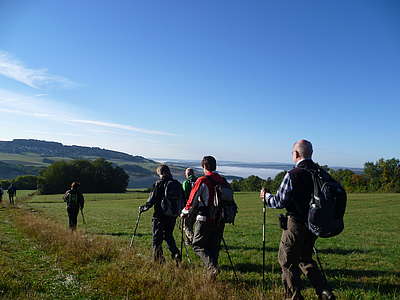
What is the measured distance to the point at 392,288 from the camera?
6391 millimetres

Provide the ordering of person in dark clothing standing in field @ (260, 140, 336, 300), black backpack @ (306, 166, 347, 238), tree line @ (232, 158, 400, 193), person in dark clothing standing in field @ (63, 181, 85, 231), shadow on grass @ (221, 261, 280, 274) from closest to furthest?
black backpack @ (306, 166, 347, 238) < person in dark clothing standing in field @ (260, 140, 336, 300) < shadow on grass @ (221, 261, 280, 274) < person in dark clothing standing in field @ (63, 181, 85, 231) < tree line @ (232, 158, 400, 193)

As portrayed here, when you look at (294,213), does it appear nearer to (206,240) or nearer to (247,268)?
(206,240)

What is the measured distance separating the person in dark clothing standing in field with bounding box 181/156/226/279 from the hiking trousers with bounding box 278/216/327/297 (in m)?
1.62

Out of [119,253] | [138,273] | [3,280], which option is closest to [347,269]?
[138,273]

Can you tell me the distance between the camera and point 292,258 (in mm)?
5012

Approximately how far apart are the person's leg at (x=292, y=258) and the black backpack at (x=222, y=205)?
1535 mm

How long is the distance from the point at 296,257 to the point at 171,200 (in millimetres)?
3427

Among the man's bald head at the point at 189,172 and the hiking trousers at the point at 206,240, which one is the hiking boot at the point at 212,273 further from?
the man's bald head at the point at 189,172

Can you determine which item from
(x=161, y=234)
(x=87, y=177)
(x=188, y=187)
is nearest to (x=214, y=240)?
(x=161, y=234)

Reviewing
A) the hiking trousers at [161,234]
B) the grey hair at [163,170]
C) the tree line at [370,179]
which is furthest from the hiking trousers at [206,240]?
the tree line at [370,179]

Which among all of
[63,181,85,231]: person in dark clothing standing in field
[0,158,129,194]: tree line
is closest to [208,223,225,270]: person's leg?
[63,181,85,231]: person in dark clothing standing in field

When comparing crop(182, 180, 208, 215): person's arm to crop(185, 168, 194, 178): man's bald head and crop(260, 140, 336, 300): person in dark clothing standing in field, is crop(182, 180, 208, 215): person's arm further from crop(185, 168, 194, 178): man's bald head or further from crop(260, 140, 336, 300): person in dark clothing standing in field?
crop(185, 168, 194, 178): man's bald head

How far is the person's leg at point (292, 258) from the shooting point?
495 centimetres

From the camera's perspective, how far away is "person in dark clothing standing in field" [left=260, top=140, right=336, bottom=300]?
15.7ft
